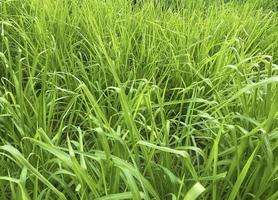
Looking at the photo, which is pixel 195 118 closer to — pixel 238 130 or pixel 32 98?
pixel 238 130

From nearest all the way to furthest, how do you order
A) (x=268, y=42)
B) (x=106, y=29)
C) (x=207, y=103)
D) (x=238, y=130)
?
(x=238, y=130) < (x=207, y=103) < (x=106, y=29) < (x=268, y=42)

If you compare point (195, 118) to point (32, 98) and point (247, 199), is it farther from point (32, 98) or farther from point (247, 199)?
point (32, 98)

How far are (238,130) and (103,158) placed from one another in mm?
308

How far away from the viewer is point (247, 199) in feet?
2.68

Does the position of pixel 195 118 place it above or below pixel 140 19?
below

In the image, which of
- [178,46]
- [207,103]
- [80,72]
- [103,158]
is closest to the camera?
[103,158]

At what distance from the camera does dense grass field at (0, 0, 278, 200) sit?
77 cm

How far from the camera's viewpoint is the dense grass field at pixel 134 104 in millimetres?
771

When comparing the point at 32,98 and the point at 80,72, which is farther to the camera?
the point at 80,72

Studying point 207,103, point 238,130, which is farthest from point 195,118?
point 238,130

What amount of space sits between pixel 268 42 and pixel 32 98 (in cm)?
96

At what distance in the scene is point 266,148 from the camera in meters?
0.79

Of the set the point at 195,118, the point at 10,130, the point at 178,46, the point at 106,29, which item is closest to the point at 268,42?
the point at 178,46

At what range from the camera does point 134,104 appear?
978 mm
